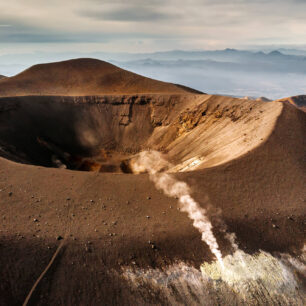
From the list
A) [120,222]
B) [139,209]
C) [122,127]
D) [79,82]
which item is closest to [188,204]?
[139,209]

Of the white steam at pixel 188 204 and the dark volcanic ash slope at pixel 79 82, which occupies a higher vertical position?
the dark volcanic ash slope at pixel 79 82

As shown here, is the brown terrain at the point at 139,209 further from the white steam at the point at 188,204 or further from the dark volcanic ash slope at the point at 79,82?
the dark volcanic ash slope at the point at 79,82

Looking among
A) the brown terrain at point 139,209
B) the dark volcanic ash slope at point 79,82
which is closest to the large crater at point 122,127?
the brown terrain at point 139,209

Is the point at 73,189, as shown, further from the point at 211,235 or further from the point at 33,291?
the point at 211,235

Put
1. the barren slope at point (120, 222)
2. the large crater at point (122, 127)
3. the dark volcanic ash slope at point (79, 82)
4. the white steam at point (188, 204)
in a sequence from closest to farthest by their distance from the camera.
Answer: the barren slope at point (120, 222), the white steam at point (188, 204), the large crater at point (122, 127), the dark volcanic ash slope at point (79, 82)

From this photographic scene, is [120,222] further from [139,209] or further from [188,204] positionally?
[188,204]

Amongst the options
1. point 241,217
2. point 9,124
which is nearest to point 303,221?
point 241,217

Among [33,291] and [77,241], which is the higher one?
[77,241]
